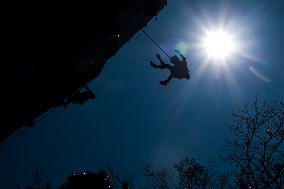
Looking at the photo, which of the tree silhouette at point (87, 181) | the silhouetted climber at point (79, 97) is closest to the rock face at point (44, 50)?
the silhouetted climber at point (79, 97)

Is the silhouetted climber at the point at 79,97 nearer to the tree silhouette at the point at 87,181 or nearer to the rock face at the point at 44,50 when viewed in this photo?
the rock face at the point at 44,50

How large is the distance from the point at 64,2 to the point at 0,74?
2349mm

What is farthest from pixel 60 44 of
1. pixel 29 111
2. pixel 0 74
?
pixel 29 111

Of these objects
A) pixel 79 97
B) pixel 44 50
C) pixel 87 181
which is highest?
pixel 79 97

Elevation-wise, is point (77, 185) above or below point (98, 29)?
below

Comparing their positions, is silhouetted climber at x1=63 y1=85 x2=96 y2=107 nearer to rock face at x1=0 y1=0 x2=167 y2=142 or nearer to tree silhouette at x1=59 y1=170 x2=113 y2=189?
rock face at x1=0 y1=0 x2=167 y2=142

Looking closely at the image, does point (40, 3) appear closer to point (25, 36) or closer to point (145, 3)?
point (25, 36)

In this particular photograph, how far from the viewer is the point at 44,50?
8375 mm

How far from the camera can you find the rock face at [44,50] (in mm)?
7738

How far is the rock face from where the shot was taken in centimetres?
774

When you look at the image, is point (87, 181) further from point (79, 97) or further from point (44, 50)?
point (44, 50)

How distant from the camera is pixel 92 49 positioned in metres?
11.6

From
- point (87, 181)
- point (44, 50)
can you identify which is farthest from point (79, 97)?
point (44, 50)

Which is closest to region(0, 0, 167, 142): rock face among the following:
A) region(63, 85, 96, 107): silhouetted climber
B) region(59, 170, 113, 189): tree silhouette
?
region(63, 85, 96, 107): silhouetted climber
